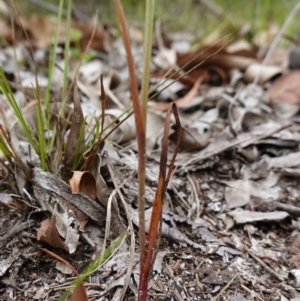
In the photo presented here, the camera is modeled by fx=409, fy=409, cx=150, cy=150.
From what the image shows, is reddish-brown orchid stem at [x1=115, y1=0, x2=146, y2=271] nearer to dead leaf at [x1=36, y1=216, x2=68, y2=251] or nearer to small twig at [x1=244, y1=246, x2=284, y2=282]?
dead leaf at [x1=36, y1=216, x2=68, y2=251]

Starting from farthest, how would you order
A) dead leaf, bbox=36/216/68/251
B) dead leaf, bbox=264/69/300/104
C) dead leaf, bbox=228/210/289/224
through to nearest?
dead leaf, bbox=264/69/300/104 < dead leaf, bbox=228/210/289/224 < dead leaf, bbox=36/216/68/251

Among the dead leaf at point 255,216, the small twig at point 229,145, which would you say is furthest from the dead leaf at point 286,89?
the dead leaf at point 255,216

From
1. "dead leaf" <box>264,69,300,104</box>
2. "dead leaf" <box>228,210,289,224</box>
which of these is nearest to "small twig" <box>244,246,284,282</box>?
"dead leaf" <box>228,210,289,224</box>

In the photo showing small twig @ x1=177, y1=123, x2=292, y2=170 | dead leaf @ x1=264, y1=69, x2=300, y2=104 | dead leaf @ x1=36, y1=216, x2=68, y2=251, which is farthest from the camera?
dead leaf @ x1=264, y1=69, x2=300, y2=104

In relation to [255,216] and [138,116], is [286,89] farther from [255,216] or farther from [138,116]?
[138,116]

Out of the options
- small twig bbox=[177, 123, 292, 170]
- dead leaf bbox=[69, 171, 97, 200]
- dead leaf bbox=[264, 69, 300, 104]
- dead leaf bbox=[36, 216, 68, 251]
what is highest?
dead leaf bbox=[264, 69, 300, 104]

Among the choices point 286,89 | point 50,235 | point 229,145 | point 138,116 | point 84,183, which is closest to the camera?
point 138,116

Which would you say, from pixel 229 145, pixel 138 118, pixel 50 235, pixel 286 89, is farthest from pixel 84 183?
pixel 286 89

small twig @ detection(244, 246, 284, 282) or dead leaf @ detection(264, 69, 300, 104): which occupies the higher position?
dead leaf @ detection(264, 69, 300, 104)

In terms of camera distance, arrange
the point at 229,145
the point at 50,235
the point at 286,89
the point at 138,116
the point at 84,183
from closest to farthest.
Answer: the point at 138,116 < the point at 50,235 < the point at 84,183 < the point at 229,145 < the point at 286,89

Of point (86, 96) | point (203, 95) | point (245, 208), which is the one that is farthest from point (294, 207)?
point (86, 96)

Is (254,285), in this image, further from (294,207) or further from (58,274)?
(58,274)

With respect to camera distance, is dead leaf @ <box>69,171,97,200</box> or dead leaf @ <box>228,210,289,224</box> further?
dead leaf @ <box>228,210,289,224</box>
